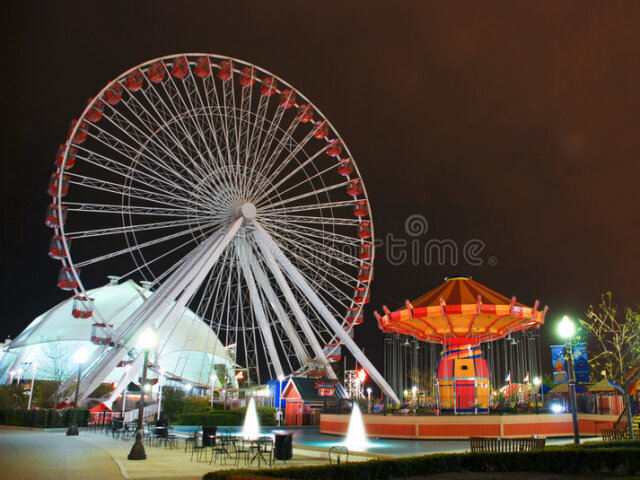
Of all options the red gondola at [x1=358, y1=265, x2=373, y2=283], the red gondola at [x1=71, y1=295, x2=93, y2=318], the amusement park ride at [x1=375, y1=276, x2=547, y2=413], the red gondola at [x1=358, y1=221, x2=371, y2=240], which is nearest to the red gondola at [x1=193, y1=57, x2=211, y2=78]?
the red gondola at [x1=358, y1=221, x2=371, y2=240]

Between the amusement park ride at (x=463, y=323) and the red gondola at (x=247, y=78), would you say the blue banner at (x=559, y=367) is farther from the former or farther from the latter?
the red gondola at (x=247, y=78)

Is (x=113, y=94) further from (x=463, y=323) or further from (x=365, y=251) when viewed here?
(x=463, y=323)

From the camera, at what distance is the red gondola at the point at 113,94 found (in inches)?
1023

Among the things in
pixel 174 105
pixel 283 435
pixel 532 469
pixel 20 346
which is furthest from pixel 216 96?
pixel 20 346

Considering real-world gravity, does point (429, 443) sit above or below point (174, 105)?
below

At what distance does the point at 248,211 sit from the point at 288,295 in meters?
4.98

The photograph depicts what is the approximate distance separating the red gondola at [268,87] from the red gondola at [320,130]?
3155 mm

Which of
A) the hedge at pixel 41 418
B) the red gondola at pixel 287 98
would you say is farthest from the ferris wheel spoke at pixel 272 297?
the hedge at pixel 41 418

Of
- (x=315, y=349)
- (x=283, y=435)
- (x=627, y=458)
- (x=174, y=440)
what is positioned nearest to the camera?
(x=627, y=458)

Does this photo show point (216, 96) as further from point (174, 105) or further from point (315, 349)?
point (315, 349)

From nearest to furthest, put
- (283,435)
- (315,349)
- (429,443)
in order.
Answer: (283,435), (429,443), (315,349)

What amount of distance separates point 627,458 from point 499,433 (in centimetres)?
919

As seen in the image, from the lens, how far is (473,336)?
25812 mm

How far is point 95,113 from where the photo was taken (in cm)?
2591
